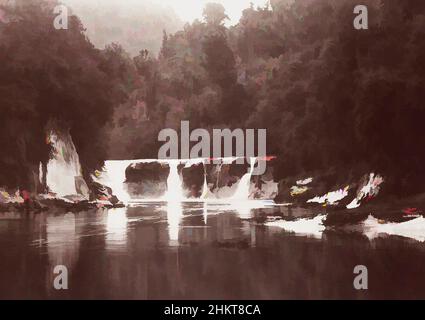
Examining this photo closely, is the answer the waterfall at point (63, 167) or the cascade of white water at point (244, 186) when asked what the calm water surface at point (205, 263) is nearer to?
the waterfall at point (63, 167)

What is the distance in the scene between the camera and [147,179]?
46.2m

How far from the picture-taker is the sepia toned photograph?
31.3 feet

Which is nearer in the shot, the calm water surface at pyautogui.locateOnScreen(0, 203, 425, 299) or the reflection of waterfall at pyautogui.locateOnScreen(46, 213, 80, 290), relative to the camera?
the calm water surface at pyautogui.locateOnScreen(0, 203, 425, 299)

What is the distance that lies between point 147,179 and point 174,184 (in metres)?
1.91

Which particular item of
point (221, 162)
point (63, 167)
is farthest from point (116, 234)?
point (221, 162)

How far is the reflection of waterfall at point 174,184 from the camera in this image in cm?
4623

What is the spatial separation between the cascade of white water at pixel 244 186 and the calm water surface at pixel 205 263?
78.7 ft

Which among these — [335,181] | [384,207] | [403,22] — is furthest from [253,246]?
[335,181]

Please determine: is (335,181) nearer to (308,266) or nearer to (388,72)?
(388,72)

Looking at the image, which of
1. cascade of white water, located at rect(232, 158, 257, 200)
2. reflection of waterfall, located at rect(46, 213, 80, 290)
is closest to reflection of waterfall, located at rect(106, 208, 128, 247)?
reflection of waterfall, located at rect(46, 213, 80, 290)

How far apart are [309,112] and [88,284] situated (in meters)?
20.3

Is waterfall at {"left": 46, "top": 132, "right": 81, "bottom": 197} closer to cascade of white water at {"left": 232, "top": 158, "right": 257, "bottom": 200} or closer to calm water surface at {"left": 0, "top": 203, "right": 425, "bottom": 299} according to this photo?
calm water surface at {"left": 0, "top": 203, "right": 425, "bottom": 299}

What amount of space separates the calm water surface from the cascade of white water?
2399 cm

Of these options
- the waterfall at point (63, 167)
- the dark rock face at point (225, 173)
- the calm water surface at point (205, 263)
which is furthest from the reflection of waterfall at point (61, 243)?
Result: the dark rock face at point (225, 173)
